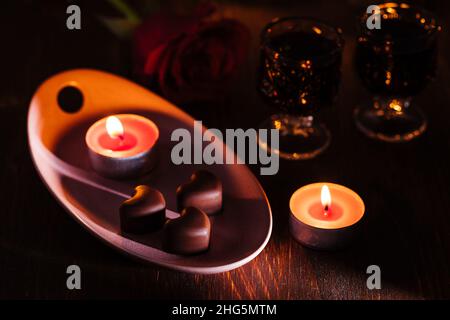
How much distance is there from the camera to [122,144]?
3.30 feet

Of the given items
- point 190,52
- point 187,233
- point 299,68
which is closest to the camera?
point 187,233

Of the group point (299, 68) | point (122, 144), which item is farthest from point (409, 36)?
point (122, 144)

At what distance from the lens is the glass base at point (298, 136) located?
105cm

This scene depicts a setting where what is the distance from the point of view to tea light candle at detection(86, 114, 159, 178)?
0.96m

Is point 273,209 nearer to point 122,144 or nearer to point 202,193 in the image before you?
point 202,193

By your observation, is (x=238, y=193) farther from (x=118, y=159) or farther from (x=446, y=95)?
(x=446, y=95)

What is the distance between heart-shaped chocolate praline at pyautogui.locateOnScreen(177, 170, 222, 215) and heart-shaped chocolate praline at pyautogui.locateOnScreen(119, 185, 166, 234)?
0.09 ft

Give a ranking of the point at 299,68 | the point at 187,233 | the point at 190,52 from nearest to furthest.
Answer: the point at 187,233 → the point at 299,68 → the point at 190,52

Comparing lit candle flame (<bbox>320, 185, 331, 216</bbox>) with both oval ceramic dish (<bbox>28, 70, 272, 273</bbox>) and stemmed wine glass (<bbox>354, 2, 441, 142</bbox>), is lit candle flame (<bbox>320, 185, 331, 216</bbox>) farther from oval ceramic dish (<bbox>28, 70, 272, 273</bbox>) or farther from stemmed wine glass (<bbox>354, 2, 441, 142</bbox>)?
stemmed wine glass (<bbox>354, 2, 441, 142</bbox>)

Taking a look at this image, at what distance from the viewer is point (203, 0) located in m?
1.23

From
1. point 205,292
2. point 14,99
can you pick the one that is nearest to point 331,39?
point 205,292

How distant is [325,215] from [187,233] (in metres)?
0.17

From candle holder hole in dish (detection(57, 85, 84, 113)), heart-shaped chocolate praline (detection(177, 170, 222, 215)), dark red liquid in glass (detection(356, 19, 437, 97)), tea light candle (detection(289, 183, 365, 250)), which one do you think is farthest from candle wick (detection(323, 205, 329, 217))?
candle holder hole in dish (detection(57, 85, 84, 113))
